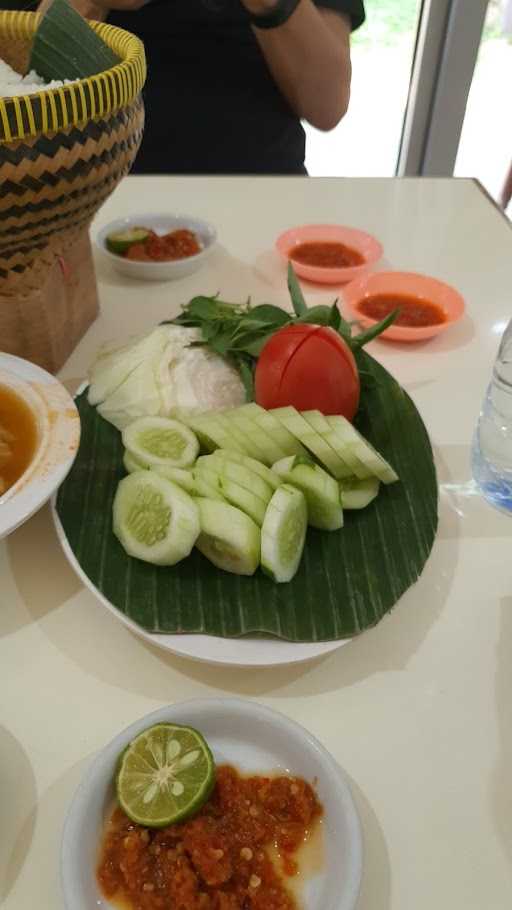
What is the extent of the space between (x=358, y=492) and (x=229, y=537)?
0.77ft

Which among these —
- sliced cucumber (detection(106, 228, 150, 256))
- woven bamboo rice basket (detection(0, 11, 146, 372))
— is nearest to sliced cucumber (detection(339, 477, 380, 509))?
woven bamboo rice basket (detection(0, 11, 146, 372))

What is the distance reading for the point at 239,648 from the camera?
0.82 meters

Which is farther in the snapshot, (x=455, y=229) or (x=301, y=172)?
(x=301, y=172)

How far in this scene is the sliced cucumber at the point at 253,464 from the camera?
3.21ft

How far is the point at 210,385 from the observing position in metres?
1.22

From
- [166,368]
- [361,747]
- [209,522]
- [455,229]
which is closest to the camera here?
[361,747]

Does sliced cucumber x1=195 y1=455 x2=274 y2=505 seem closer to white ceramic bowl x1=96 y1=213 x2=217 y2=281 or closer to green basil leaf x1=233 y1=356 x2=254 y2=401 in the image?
green basil leaf x1=233 y1=356 x2=254 y2=401

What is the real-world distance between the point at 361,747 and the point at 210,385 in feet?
2.17

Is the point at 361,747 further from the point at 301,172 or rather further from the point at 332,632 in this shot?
the point at 301,172

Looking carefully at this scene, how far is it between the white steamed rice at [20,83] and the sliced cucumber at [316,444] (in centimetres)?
55

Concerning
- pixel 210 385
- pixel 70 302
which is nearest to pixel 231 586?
pixel 210 385

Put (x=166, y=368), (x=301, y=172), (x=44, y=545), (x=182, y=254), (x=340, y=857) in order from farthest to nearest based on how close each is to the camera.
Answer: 1. (x=301, y=172)
2. (x=182, y=254)
3. (x=166, y=368)
4. (x=44, y=545)
5. (x=340, y=857)

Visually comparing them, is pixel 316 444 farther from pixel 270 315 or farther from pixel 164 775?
pixel 164 775

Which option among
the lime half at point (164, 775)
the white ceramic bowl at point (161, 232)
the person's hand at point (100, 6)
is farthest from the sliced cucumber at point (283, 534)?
the person's hand at point (100, 6)
